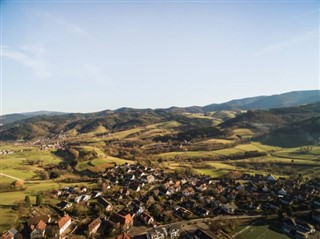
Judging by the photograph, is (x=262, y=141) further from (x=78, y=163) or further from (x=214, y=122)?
(x=214, y=122)

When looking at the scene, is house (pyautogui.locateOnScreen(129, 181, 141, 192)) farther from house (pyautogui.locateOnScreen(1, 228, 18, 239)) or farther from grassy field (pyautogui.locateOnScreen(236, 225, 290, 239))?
grassy field (pyautogui.locateOnScreen(236, 225, 290, 239))

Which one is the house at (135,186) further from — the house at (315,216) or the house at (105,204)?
the house at (315,216)

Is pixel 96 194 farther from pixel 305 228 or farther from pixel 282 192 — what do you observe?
pixel 305 228

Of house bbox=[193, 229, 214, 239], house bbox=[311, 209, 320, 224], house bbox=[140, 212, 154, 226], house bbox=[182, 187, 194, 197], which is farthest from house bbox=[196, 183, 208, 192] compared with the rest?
house bbox=[311, 209, 320, 224]

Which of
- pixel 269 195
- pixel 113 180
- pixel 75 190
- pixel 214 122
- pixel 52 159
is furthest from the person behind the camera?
pixel 214 122

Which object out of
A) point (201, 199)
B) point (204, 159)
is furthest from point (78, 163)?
point (201, 199)

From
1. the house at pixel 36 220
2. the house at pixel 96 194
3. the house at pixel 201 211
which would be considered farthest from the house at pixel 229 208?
the house at pixel 36 220

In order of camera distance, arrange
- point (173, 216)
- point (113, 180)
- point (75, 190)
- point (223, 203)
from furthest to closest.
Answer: point (113, 180) → point (75, 190) → point (223, 203) → point (173, 216)

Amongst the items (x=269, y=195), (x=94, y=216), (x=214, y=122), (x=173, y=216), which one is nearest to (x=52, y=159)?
(x=94, y=216)

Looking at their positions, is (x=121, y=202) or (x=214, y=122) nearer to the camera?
(x=121, y=202)
